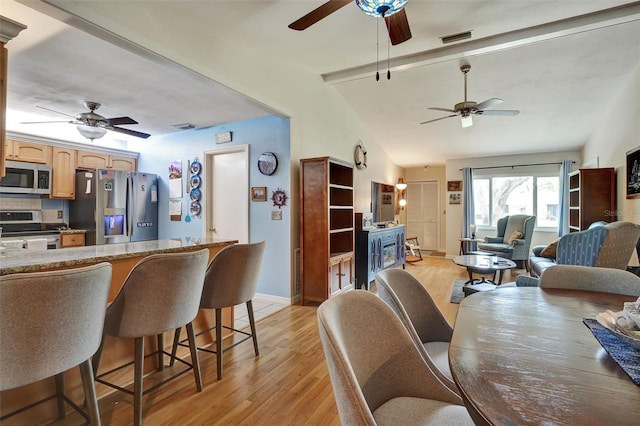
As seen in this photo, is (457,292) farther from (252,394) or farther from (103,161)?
(103,161)

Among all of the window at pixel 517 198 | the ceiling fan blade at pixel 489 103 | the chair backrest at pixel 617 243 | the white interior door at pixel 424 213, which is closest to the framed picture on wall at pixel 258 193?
the ceiling fan blade at pixel 489 103

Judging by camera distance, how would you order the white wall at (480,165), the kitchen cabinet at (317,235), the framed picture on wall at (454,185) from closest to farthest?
1. the kitchen cabinet at (317,235)
2. the white wall at (480,165)
3. the framed picture on wall at (454,185)

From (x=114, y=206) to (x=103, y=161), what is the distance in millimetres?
896

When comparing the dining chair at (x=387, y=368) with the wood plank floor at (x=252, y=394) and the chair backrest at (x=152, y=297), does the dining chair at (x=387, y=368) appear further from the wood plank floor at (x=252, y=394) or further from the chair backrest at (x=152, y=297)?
the chair backrest at (x=152, y=297)

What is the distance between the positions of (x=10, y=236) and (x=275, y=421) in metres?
4.42

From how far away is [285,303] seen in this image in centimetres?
387

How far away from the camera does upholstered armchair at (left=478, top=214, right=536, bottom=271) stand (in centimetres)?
565

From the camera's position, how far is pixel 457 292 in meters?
4.40

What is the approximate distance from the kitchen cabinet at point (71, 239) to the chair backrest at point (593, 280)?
17.7 feet

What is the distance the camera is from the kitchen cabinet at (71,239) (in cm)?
434

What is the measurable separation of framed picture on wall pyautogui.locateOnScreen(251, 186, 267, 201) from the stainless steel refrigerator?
2.01 metres

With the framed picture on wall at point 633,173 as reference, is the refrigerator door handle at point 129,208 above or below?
below

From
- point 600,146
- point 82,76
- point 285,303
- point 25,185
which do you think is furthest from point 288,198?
point 600,146

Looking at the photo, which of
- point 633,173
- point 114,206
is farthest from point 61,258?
point 633,173
